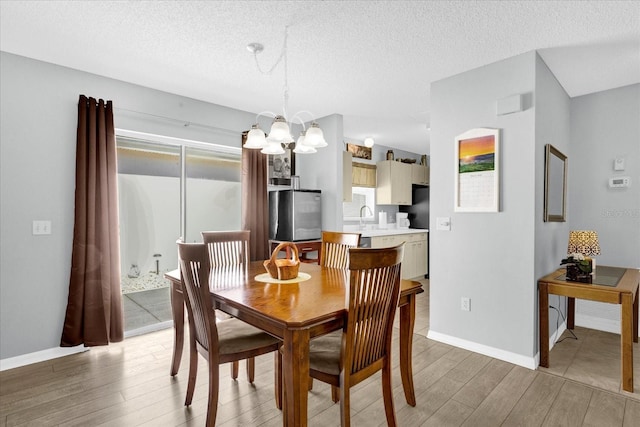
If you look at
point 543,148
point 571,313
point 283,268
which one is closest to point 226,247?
point 283,268

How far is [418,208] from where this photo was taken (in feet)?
21.0

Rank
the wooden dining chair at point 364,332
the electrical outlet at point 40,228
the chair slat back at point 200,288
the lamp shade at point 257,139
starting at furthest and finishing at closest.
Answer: the electrical outlet at point 40,228 → the lamp shade at point 257,139 → the chair slat back at point 200,288 → the wooden dining chair at point 364,332

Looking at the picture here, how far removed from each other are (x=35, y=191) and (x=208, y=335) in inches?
85.0

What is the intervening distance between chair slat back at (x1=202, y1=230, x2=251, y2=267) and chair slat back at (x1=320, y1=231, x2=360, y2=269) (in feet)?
2.26

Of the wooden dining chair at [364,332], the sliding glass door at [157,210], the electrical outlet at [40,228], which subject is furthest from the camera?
the sliding glass door at [157,210]

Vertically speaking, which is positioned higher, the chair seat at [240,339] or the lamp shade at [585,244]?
the lamp shade at [585,244]

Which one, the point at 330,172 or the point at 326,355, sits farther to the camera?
the point at 330,172

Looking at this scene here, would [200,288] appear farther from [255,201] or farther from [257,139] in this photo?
[255,201]

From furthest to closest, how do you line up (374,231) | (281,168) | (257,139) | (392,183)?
(392,183), (374,231), (281,168), (257,139)

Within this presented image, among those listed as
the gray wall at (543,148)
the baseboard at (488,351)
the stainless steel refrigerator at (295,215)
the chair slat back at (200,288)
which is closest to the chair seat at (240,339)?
the chair slat back at (200,288)

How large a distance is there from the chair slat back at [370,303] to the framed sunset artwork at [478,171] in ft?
4.91

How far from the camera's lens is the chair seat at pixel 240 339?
1.86m

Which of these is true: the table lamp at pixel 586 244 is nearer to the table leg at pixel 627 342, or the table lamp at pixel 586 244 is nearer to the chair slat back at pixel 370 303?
the table leg at pixel 627 342

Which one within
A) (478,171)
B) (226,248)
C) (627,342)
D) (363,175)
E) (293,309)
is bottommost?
(627,342)
